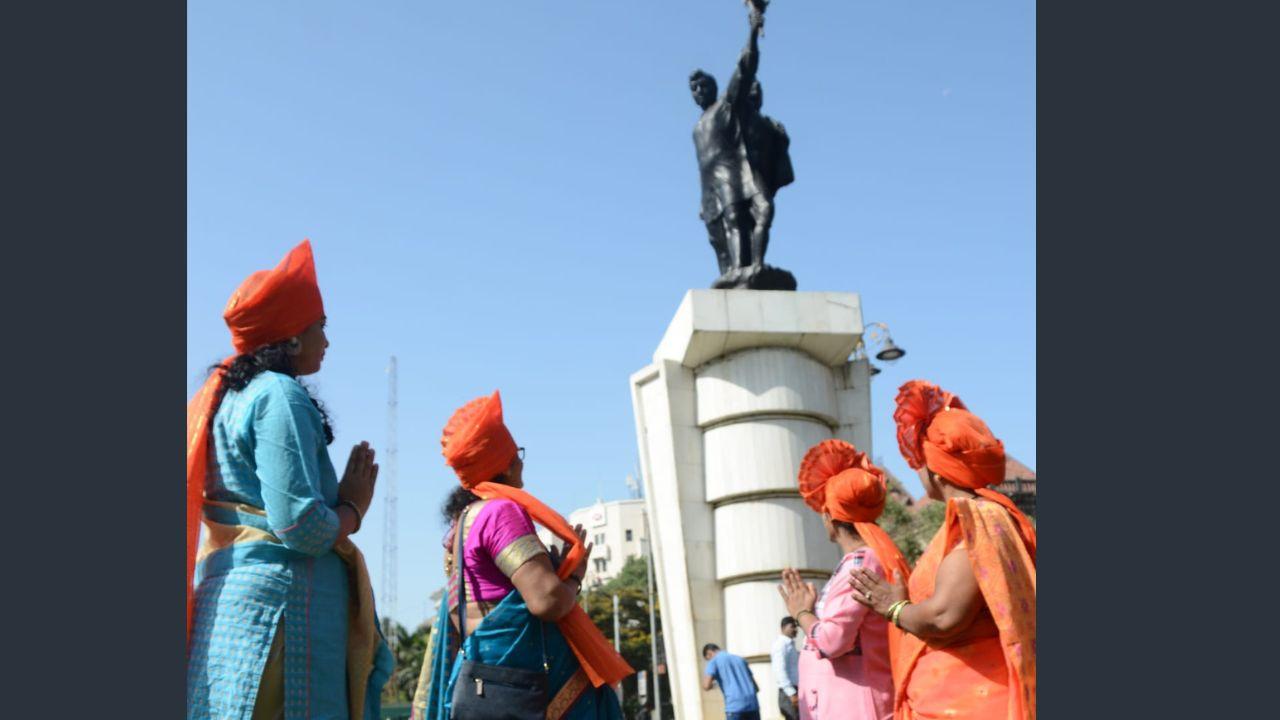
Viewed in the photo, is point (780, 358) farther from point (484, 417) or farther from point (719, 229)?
point (484, 417)

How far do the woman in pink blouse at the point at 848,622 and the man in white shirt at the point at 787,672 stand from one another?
3831 millimetres

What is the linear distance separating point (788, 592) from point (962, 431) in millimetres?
1588

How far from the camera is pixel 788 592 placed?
15.8ft

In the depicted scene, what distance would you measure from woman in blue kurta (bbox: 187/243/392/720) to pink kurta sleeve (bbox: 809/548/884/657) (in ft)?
5.77

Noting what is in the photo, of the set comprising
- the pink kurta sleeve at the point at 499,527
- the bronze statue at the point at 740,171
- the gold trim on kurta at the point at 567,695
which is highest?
the bronze statue at the point at 740,171

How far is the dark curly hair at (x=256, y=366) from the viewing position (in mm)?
3168

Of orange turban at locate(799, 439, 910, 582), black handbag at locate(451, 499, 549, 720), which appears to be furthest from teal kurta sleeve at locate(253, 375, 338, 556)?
orange turban at locate(799, 439, 910, 582)

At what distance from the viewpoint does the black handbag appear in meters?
3.58

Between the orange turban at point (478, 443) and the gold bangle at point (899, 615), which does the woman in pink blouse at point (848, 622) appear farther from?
the orange turban at point (478, 443)

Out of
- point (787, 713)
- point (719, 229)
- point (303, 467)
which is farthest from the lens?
point (719, 229)

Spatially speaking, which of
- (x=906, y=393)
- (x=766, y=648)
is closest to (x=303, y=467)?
(x=906, y=393)

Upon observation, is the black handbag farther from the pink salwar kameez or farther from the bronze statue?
the bronze statue

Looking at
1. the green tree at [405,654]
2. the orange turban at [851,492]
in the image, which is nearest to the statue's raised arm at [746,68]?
the orange turban at [851,492]
